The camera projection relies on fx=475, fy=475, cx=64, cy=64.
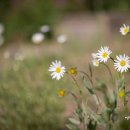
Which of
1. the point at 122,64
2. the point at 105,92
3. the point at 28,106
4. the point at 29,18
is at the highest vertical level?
the point at 29,18

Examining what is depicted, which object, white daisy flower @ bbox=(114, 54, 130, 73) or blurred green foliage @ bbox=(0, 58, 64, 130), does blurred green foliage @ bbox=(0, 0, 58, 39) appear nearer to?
blurred green foliage @ bbox=(0, 58, 64, 130)

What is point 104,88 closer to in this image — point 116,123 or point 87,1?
point 116,123

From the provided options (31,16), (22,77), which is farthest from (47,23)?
(22,77)

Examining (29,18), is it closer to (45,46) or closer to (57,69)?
(45,46)

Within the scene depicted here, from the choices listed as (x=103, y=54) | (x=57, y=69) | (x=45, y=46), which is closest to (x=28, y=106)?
(x=57, y=69)

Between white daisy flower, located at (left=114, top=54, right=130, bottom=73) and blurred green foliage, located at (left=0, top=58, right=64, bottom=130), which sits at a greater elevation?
blurred green foliage, located at (left=0, top=58, right=64, bottom=130)

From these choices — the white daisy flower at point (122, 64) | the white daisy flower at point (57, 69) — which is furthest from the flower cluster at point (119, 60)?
the white daisy flower at point (57, 69)

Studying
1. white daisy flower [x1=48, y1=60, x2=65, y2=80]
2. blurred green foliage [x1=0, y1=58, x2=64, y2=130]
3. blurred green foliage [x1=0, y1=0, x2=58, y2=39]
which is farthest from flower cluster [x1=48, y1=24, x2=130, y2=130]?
blurred green foliage [x1=0, y1=0, x2=58, y2=39]

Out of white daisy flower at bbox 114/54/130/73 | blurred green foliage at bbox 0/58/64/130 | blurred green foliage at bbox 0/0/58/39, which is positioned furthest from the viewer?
blurred green foliage at bbox 0/0/58/39

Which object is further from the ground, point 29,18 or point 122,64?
point 29,18
